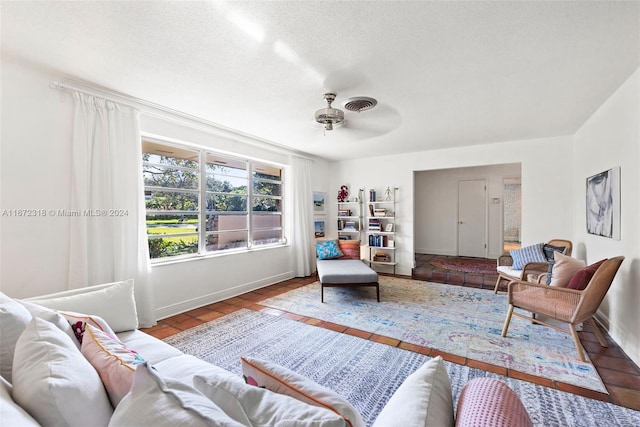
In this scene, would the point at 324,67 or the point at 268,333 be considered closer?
the point at 324,67

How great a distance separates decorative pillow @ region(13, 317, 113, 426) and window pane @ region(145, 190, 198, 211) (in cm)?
260

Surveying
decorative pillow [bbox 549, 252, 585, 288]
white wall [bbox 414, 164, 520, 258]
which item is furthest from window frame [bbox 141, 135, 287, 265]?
white wall [bbox 414, 164, 520, 258]

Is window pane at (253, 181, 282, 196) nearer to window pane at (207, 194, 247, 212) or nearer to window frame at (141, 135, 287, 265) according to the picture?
window frame at (141, 135, 287, 265)

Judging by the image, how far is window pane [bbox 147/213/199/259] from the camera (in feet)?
10.6

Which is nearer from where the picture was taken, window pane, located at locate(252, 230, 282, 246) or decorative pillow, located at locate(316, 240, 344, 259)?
window pane, located at locate(252, 230, 282, 246)

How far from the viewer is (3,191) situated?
2121mm

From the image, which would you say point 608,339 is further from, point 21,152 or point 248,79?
point 21,152

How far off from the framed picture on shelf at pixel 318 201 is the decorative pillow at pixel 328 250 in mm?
1080

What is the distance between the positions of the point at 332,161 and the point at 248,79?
3.82 m

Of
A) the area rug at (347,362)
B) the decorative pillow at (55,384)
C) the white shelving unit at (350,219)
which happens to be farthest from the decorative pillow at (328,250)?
the decorative pillow at (55,384)

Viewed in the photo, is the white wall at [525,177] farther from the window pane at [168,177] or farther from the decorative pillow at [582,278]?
the window pane at [168,177]

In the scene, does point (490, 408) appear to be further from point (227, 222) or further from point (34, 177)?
point (227, 222)

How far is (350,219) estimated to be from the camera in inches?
232

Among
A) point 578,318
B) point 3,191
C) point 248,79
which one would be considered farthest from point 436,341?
point 3,191
